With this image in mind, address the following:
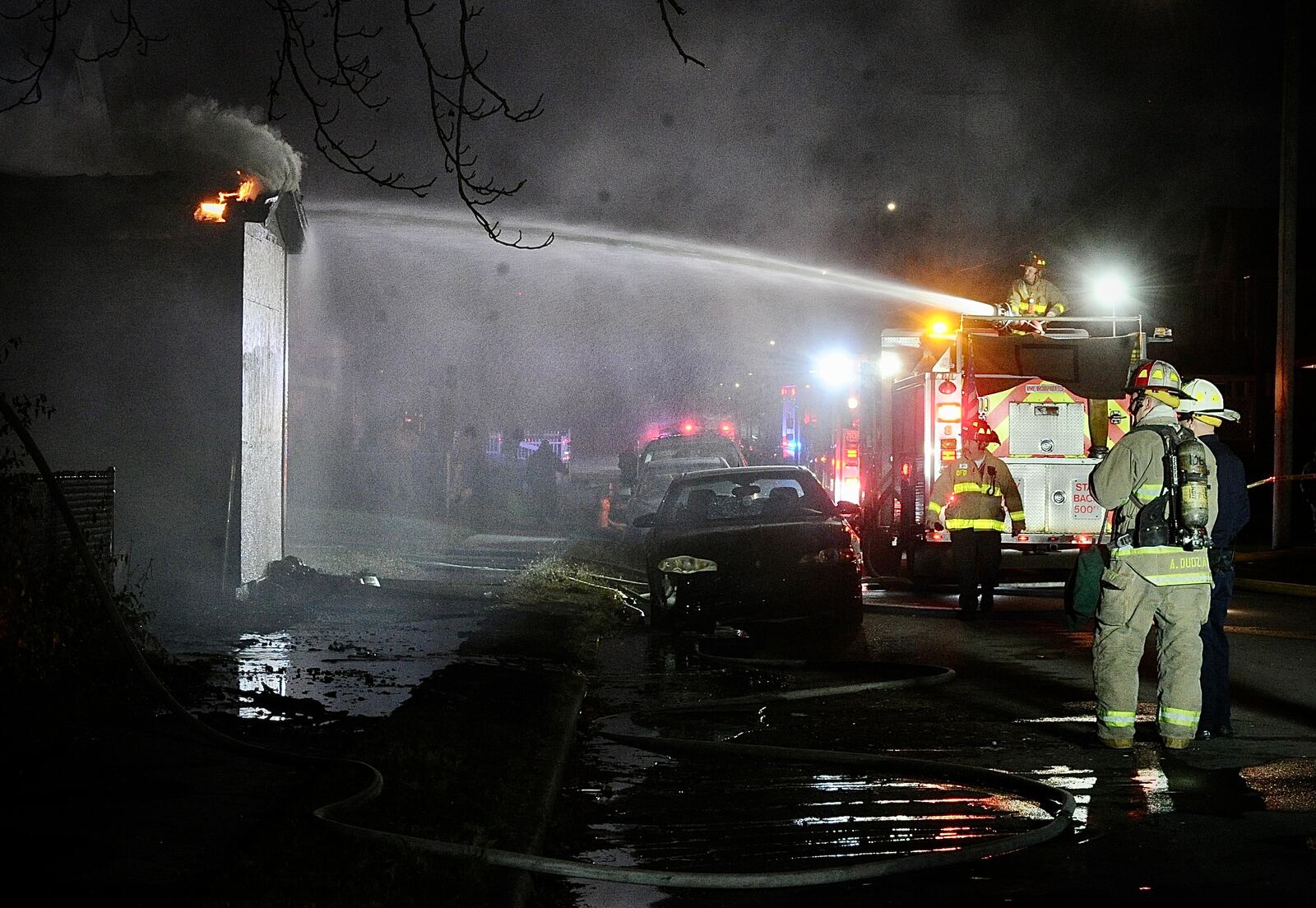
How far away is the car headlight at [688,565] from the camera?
36.2 ft

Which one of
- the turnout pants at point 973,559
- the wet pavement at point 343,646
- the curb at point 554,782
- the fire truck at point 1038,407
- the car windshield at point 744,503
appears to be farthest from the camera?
the fire truck at point 1038,407

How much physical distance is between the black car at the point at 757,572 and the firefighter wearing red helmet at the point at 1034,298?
444 cm

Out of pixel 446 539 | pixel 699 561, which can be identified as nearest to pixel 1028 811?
pixel 699 561

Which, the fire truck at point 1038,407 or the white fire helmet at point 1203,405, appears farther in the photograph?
the fire truck at point 1038,407

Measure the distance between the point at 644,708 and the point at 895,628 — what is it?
424 cm

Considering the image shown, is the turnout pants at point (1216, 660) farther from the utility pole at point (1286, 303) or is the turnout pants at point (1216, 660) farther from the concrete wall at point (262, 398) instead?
the utility pole at point (1286, 303)

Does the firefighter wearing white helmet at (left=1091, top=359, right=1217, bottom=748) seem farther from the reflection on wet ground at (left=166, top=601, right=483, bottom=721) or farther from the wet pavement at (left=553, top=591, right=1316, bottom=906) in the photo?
the reflection on wet ground at (left=166, top=601, right=483, bottom=721)

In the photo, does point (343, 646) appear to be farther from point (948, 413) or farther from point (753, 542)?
point (948, 413)

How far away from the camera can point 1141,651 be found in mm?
6867

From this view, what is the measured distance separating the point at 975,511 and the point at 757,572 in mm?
2627

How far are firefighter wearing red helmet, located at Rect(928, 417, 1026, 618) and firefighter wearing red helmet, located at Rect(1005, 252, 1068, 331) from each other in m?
2.50

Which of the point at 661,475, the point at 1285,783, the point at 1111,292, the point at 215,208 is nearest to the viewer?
the point at 1285,783

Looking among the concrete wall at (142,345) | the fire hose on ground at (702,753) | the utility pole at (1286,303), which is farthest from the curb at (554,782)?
the utility pole at (1286,303)

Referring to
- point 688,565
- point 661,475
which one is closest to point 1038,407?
point 688,565
